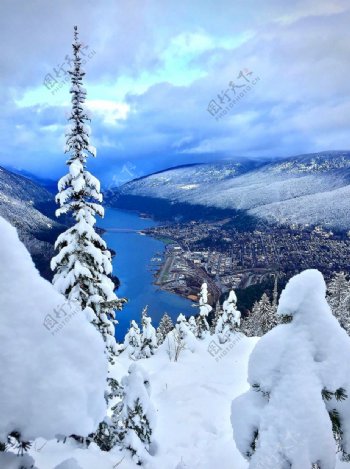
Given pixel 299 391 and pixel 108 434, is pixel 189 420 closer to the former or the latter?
pixel 108 434

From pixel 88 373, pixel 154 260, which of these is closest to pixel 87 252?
pixel 88 373

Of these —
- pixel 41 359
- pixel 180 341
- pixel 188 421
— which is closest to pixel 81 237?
pixel 188 421

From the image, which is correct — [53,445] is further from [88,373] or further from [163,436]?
[163,436]

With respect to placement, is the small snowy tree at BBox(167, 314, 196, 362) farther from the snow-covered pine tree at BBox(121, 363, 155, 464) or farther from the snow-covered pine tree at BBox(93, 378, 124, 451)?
the snow-covered pine tree at BBox(93, 378, 124, 451)

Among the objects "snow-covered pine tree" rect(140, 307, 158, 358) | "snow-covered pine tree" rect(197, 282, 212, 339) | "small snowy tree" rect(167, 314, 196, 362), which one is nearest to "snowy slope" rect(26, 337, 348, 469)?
"small snowy tree" rect(167, 314, 196, 362)

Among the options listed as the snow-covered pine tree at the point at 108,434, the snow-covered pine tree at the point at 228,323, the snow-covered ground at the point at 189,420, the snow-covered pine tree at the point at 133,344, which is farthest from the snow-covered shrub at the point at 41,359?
the snow-covered pine tree at the point at 133,344
